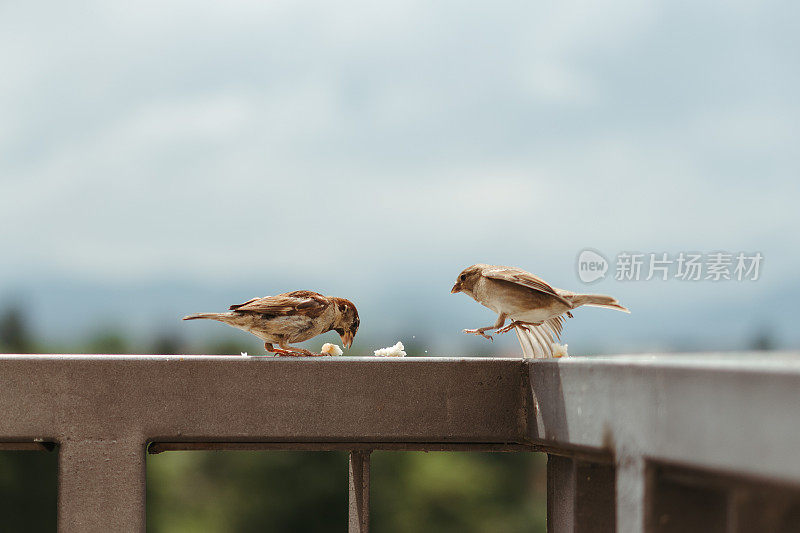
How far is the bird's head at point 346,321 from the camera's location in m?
2.99

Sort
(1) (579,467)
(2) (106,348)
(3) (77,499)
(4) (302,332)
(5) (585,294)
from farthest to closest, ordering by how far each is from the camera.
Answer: (2) (106,348) → (4) (302,332) → (5) (585,294) → (3) (77,499) → (1) (579,467)

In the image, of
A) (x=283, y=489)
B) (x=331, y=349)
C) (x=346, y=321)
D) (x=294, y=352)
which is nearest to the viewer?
(x=294, y=352)

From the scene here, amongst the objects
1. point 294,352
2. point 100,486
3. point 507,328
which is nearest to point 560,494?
point 507,328

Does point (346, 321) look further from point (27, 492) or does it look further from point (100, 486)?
point (27, 492)

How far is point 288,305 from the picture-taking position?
9.39 ft

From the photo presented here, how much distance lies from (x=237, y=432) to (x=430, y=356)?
2.06 ft

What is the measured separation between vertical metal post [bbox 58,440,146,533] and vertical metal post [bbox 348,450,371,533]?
639mm

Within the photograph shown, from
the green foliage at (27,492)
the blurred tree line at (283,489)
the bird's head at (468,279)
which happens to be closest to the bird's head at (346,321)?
the bird's head at (468,279)

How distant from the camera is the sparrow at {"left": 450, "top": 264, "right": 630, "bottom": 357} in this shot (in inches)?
103

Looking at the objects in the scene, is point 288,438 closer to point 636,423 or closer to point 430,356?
point 430,356

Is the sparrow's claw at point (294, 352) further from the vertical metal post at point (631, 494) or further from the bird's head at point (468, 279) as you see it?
the vertical metal post at point (631, 494)

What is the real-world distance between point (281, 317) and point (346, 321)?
273 millimetres

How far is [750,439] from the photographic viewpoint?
1.35 meters

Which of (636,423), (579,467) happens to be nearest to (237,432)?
(579,467)
